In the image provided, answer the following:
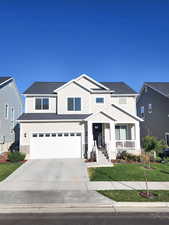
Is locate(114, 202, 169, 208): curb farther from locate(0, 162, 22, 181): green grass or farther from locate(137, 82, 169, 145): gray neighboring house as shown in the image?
locate(137, 82, 169, 145): gray neighboring house

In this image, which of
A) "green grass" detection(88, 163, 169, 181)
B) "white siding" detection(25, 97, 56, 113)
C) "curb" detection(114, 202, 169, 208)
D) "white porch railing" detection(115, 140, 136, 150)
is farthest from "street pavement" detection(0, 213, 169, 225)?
"white siding" detection(25, 97, 56, 113)

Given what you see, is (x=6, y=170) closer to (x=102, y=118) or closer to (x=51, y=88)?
(x=102, y=118)

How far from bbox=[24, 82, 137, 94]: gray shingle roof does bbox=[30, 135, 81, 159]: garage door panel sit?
6.02m

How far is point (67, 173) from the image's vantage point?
10469mm

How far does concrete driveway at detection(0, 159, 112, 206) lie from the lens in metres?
6.34

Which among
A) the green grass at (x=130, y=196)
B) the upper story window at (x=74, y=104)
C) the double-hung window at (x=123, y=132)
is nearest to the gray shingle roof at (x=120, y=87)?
the double-hung window at (x=123, y=132)

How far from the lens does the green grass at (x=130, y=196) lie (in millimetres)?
Answer: 6409

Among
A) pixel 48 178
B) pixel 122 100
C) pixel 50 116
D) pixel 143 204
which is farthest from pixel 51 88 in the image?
pixel 143 204

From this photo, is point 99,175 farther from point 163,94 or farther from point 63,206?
point 163,94

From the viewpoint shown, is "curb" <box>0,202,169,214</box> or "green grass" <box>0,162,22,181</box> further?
"green grass" <box>0,162,22,181</box>

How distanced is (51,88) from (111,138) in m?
10.1

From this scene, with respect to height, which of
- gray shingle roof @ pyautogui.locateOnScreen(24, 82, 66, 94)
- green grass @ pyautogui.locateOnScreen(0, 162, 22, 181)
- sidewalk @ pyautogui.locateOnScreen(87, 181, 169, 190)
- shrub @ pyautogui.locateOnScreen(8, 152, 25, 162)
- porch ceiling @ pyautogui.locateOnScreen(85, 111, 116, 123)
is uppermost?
gray shingle roof @ pyautogui.locateOnScreen(24, 82, 66, 94)

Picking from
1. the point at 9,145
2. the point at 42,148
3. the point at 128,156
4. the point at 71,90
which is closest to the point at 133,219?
the point at 128,156

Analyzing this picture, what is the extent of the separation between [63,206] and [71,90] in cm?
1371
